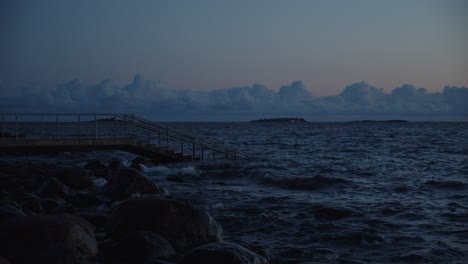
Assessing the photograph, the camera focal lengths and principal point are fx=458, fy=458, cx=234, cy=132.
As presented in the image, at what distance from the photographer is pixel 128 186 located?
14227 millimetres

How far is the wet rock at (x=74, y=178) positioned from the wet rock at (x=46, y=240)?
9219 millimetres

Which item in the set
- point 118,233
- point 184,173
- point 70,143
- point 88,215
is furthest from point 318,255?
point 70,143

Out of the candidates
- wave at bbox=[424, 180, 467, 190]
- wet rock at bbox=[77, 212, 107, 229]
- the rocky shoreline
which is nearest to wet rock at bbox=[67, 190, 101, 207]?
the rocky shoreline

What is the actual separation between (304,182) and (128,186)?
24.6ft

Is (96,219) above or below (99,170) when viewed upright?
above

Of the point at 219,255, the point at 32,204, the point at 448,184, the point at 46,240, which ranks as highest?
the point at 46,240

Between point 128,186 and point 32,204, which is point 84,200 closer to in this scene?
point 128,186

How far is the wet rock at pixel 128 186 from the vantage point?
46.4ft

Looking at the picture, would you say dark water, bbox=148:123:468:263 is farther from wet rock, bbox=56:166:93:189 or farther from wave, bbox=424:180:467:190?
wet rock, bbox=56:166:93:189

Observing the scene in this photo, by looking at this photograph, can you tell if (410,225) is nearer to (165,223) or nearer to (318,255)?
(318,255)

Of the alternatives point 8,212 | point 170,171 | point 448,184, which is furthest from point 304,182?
point 8,212

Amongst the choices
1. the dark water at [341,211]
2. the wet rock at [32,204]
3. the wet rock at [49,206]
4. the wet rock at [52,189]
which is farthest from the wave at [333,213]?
the wet rock at [52,189]

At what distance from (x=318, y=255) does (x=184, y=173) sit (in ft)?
44.4

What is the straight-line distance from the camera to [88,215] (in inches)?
410
